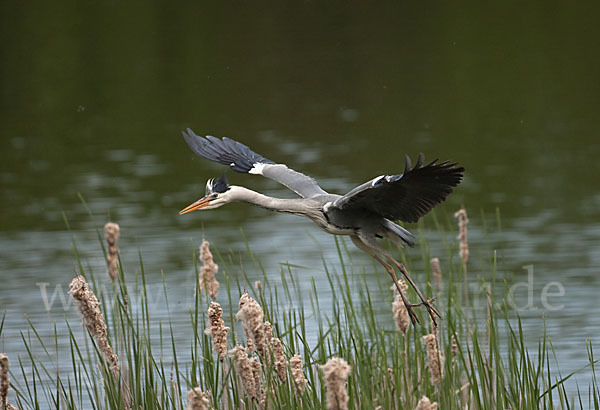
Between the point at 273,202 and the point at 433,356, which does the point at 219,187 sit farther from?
the point at 433,356

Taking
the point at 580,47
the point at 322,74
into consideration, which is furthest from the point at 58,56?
the point at 580,47

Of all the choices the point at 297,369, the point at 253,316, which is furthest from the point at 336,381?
the point at 297,369

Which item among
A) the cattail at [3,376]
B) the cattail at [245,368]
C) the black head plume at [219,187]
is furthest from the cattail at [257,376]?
the cattail at [3,376]

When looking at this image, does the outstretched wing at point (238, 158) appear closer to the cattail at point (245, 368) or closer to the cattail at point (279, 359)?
the cattail at point (279, 359)

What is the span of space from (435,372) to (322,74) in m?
12.7

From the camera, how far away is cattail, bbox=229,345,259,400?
2979 millimetres

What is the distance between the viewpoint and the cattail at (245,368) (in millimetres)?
2979

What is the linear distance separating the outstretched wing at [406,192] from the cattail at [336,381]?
0.81 m

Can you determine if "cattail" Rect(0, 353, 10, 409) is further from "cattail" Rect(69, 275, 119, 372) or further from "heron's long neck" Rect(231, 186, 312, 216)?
"heron's long neck" Rect(231, 186, 312, 216)

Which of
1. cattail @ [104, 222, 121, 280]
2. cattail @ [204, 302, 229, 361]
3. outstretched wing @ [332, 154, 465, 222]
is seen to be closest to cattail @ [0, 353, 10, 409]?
cattail @ [204, 302, 229, 361]

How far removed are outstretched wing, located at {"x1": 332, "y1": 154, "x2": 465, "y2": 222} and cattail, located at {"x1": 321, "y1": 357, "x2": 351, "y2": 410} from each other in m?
0.81

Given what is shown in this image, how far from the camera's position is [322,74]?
16.0 meters

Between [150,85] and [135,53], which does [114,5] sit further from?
[150,85]

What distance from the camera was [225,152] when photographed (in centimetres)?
401
